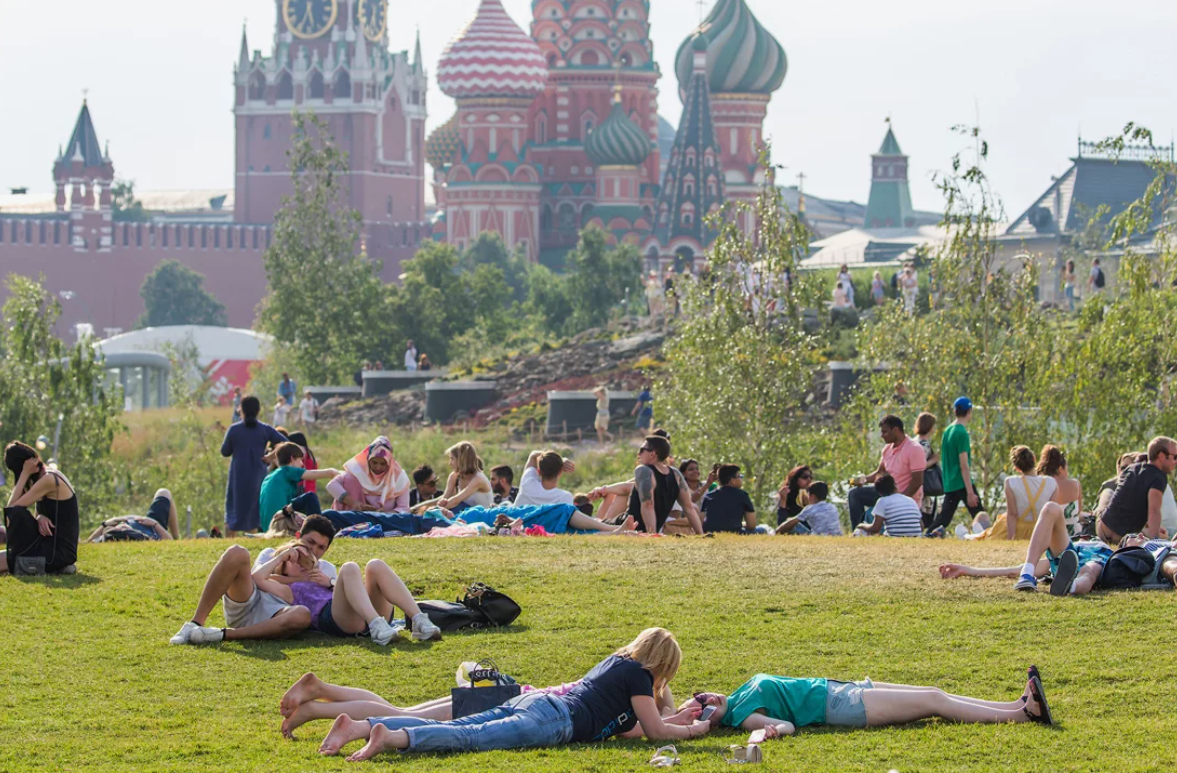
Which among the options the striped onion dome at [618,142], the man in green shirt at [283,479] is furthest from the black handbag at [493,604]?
A: the striped onion dome at [618,142]

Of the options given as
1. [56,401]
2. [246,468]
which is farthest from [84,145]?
[246,468]

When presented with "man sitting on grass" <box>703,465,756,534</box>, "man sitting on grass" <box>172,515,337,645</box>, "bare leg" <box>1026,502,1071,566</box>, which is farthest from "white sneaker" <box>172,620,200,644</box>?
"man sitting on grass" <box>703,465,756,534</box>

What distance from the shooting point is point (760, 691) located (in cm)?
861

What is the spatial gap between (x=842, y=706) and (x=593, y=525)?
Result: 5.96m

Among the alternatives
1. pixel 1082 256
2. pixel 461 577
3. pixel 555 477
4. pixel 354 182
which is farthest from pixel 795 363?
→ pixel 354 182

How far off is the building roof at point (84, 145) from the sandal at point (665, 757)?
104642mm

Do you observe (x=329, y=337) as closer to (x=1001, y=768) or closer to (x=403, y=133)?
(x=1001, y=768)

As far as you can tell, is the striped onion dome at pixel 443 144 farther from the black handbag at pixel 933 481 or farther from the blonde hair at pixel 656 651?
the blonde hair at pixel 656 651

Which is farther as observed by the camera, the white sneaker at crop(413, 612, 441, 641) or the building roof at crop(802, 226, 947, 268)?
the building roof at crop(802, 226, 947, 268)

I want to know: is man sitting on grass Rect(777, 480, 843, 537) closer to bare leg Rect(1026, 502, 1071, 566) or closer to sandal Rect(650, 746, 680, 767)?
bare leg Rect(1026, 502, 1071, 566)

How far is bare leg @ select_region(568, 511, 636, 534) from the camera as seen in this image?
47.2 ft

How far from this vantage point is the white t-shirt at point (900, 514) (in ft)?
48.6

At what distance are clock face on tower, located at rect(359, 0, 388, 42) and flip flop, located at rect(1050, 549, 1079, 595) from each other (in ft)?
347

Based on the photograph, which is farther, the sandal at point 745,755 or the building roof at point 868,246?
the building roof at point 868,246
